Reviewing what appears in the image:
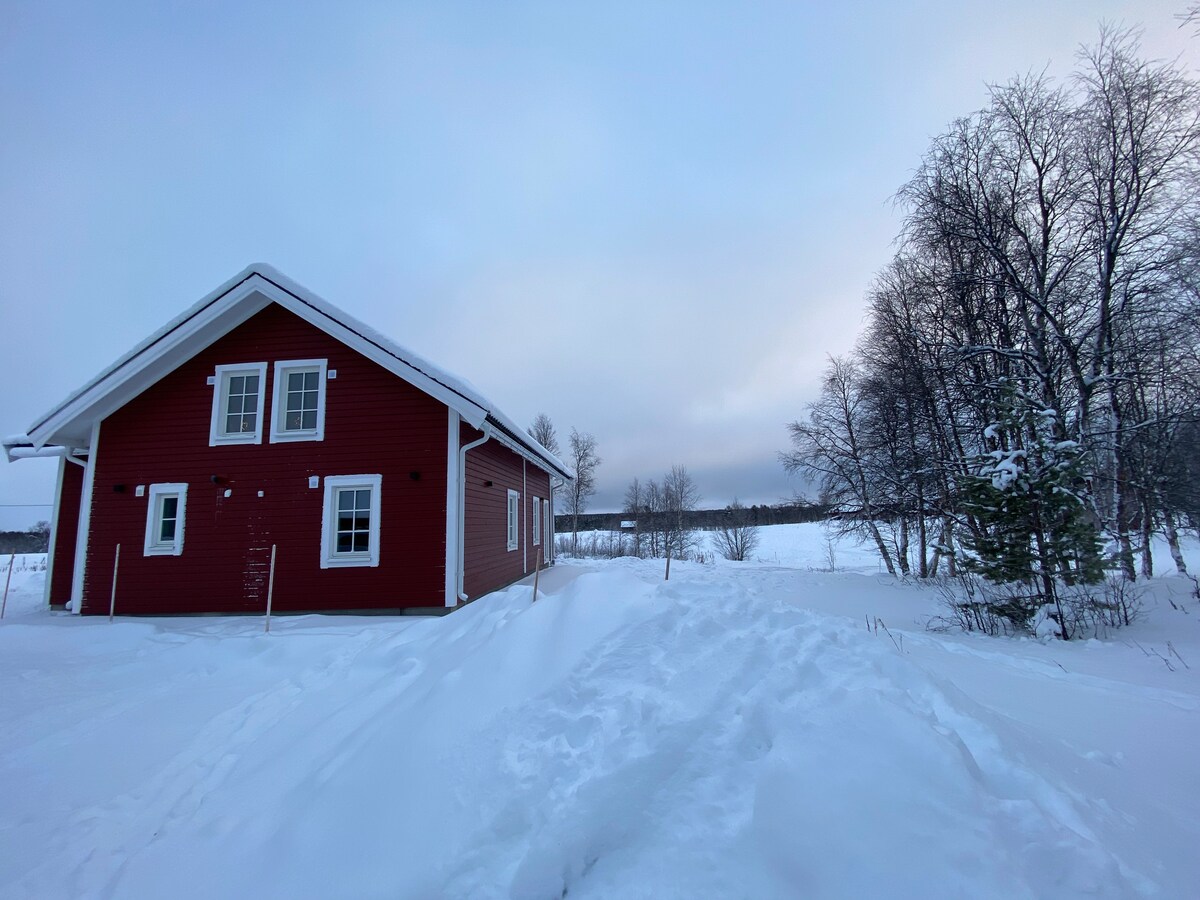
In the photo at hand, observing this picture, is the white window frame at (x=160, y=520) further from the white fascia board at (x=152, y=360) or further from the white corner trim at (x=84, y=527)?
the white fascia board at (x=152, y=360)

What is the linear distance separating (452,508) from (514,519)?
4.58 meters

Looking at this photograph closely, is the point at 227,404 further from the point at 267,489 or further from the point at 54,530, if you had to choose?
the point at 54,530

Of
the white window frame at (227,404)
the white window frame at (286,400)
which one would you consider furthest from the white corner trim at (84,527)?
the white window frame at (286,400)

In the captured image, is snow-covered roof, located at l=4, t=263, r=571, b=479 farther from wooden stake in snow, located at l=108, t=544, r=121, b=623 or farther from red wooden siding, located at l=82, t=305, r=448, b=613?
wooden stake in snow, located at l=108, t=544, r=121, b=623

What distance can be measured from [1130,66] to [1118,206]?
2.60 metres

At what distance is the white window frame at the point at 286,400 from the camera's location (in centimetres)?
949


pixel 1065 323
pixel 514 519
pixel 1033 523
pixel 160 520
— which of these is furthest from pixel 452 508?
pixel 1065 323

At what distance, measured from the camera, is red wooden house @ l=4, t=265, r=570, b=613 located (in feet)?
29.8

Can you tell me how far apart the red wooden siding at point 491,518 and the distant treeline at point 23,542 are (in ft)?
118

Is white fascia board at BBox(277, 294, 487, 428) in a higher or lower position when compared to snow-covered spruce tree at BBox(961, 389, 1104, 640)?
higher

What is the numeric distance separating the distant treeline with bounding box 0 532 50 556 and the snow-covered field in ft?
133

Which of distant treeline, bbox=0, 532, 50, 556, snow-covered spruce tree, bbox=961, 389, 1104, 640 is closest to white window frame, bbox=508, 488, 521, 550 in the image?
snow-covered spruce tree, bbox=961, 389, 1104, 640

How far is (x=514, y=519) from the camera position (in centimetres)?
1358

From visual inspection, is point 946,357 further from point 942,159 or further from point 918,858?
point 918,858
